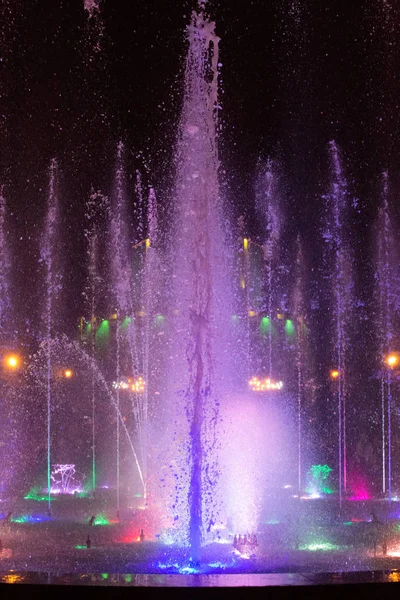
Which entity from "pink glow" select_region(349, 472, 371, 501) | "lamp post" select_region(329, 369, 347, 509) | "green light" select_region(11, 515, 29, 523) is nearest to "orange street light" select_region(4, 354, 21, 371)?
"green light" select_region(11, 515, 29, 523)

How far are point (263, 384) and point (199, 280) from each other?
102ft

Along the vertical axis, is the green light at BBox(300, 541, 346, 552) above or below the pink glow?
above

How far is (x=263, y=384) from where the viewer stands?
1629 inches

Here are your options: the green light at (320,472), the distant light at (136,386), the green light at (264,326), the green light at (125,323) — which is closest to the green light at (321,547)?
the green light at (320,472)

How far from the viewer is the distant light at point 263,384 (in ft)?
128

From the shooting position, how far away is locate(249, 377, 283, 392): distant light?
39.0m

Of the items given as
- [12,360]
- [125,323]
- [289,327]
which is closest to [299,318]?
[289,327]

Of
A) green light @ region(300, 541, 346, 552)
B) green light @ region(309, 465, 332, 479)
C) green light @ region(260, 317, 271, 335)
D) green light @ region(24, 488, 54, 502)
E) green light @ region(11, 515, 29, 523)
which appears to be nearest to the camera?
green light @ region(300, 541, 346, 552)

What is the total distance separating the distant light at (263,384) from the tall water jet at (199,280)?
25.0 meters

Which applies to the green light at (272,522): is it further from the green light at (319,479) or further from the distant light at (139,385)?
the distant light at (139,385)

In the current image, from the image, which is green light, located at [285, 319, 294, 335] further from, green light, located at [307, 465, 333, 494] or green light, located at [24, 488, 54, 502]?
green light, located at [24, 488, 54, 502]

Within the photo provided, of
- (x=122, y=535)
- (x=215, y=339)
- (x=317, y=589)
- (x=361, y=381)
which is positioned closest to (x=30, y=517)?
(x=122, y=535)

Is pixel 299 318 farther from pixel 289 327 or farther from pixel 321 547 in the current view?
pixel 321 547

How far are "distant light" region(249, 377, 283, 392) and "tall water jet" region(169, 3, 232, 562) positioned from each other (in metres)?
25.0
